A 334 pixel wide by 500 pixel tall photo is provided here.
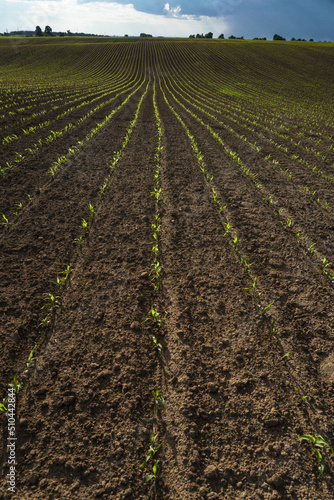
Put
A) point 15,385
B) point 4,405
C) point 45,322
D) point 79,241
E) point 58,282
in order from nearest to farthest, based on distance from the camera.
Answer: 1. point 4,405
2. point 15,385
3. point 45,322
4. point 58,282
5. point 79,241

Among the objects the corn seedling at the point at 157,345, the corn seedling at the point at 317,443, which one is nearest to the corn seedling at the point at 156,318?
the corn seedling at the point at 157,345

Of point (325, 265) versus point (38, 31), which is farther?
point (38, 31)

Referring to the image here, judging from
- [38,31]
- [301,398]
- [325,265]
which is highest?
[38,31]

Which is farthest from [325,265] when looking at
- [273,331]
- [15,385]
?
[15,385]

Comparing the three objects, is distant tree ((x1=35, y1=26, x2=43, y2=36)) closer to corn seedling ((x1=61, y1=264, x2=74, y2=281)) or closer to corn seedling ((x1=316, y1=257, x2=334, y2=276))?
corn seedling ((x1=61, y1=264, x2=74, y2=281))

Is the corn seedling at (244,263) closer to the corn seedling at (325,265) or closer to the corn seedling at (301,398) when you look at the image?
the corn seedling at (325,265)

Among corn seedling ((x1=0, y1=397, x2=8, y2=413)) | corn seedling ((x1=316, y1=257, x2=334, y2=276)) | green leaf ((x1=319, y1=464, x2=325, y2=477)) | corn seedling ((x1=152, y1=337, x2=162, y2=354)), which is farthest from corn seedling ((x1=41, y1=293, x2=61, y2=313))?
corn seedling ((x1=316, y1=257, x2=334, y2=276))

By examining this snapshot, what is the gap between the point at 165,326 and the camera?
3354mm

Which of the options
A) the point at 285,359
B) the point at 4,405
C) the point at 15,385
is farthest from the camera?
the point at 285,359

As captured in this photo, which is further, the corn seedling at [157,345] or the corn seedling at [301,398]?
the corn seedling at [157,345]

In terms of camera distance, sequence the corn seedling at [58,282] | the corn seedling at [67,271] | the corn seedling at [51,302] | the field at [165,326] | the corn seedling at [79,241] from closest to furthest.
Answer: the field at [165,326] → the corn seedling at [51,302] → the corn seedling at [58,282] → the corn seedling at [67,271] → the corn seedling at [79,241]

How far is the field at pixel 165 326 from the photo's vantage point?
2184mm

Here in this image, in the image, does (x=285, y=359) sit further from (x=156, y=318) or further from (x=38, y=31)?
(x=38, y=31)

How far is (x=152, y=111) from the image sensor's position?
16.4m
